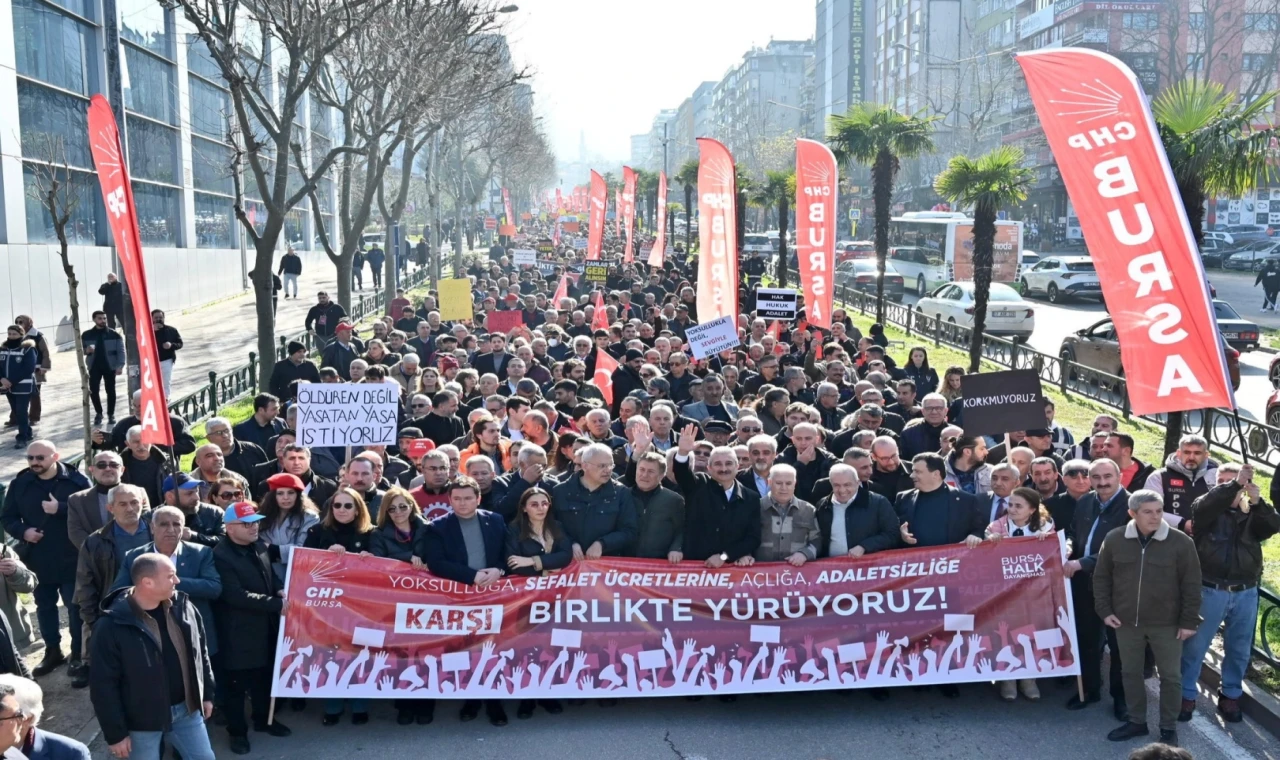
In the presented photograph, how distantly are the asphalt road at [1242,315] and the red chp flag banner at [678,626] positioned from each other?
12.4 m

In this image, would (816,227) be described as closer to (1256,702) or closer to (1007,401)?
(1007,401)

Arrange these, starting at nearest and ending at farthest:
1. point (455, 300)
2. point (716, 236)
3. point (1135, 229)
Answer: point (1135, 229)
point (716, 236)
point (455, 300)

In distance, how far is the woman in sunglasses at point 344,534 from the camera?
7617mm

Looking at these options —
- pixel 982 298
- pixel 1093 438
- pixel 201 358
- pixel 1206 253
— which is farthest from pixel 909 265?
pixel 1093 438

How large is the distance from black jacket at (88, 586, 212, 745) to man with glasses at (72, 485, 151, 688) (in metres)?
1.65

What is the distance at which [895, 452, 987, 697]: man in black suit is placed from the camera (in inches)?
316

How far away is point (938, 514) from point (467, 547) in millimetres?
3135

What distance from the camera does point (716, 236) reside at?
17.5 metres

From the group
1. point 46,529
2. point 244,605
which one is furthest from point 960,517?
point 46,529

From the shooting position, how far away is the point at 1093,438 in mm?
9523

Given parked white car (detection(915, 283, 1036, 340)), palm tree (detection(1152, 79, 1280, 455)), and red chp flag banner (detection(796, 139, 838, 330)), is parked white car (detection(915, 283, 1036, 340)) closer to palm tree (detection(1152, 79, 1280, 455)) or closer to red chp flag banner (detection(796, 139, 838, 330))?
red chp flag banner (detection(796, 139, 838, 330))

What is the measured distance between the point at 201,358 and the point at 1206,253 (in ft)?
148

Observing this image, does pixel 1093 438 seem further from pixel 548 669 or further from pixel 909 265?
pixel 909 265

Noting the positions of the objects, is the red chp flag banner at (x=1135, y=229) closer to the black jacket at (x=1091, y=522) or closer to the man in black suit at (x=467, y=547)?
the black jacket at (x=1091, y=522)
